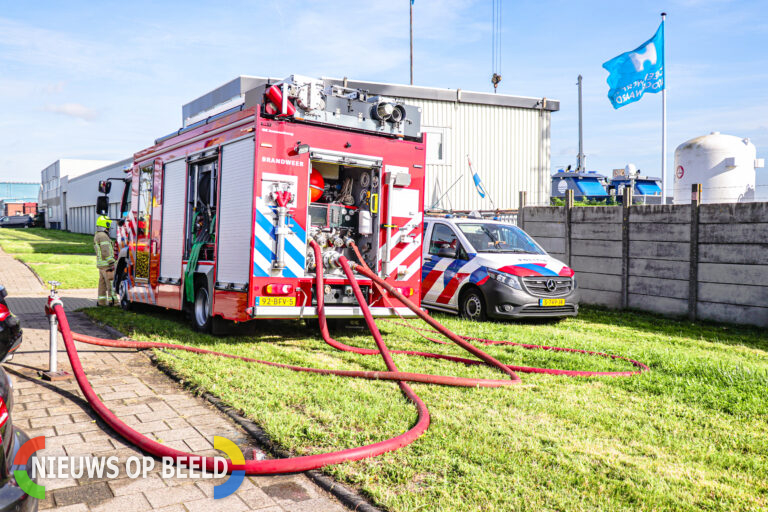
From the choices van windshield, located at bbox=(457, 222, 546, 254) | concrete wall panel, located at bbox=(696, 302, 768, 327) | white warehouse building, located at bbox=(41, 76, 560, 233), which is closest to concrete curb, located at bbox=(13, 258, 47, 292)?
white warehouse building, located at bbox=(41, 76, 560, 233)

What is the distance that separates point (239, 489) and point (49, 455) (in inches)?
54.1

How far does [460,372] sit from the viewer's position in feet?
20.6

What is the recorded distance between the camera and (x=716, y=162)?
645 inches

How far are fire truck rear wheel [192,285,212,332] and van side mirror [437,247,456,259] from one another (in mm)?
4057

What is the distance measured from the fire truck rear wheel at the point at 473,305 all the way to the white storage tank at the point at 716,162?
9199mm

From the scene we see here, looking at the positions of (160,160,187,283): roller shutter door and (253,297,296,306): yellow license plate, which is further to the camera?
(160,160,187,283): roller shutter door

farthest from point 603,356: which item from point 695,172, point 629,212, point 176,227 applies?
point 695,172

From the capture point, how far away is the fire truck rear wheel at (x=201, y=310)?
8.33m

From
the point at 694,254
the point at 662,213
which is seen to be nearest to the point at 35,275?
the point at 662,213

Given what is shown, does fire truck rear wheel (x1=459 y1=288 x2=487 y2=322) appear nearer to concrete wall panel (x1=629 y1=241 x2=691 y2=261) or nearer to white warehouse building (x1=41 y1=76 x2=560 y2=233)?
concrete wall panel (x1=629 y1=241 x2=691 y2=261)

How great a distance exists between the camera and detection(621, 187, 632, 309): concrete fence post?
11727 mm

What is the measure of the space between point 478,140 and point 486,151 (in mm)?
543

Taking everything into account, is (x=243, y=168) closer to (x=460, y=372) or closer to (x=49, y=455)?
(x=460, y=372)

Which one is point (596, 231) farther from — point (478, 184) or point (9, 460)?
point (9, 460)
